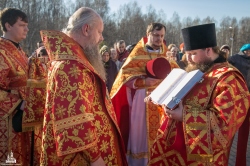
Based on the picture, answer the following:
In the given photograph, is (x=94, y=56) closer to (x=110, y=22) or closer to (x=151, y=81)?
(x=151, y=81)

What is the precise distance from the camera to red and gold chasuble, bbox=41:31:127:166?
200 centimetres

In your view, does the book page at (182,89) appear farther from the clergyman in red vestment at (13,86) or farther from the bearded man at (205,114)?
the clergyman in red vestment at (13,86)

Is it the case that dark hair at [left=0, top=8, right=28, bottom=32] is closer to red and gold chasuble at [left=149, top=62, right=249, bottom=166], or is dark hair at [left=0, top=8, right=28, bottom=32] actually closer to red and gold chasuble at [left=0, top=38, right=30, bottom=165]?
red and gold chasuble at [left=0, top=38, right=30, bottom=165]

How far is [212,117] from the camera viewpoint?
2.35 meters

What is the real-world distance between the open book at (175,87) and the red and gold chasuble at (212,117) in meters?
0.16

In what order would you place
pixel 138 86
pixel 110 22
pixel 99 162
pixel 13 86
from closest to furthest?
pixel 99 162 < pixel 13 86 < pixel 138 86 < pixel 110 22

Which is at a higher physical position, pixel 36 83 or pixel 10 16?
pixel 10 16

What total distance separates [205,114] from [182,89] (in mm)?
273

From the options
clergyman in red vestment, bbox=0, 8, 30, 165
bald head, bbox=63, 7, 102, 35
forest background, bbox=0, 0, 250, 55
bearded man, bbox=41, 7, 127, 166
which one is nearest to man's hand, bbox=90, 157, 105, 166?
bearded man, bbox=41, 7, 127, 166

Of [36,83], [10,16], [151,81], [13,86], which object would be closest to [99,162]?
[36,83]

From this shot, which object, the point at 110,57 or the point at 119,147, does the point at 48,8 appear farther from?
the point at 119,147

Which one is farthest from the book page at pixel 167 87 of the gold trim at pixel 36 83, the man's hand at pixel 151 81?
the man's hand at pixel 151 81

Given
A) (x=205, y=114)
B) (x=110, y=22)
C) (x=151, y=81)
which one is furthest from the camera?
(x=110, y=22)

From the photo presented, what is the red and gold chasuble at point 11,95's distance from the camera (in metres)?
3.11
